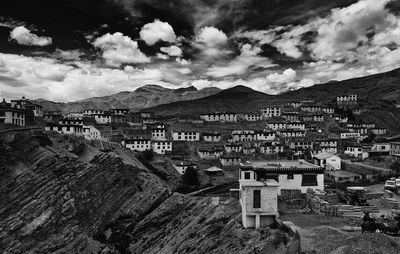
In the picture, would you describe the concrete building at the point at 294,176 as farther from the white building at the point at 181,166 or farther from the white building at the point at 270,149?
the white building at the point at 270,149

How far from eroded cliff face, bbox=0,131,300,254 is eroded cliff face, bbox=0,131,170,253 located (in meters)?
0.11

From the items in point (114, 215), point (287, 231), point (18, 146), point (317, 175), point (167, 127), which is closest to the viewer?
point (287, 231)

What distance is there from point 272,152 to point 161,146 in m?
24.3

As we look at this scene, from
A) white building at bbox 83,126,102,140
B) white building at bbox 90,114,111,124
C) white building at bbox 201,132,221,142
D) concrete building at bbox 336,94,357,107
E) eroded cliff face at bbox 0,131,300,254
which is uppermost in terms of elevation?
concrete building at bbox 336,94,357,107

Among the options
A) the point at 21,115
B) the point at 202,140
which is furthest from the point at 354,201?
the point at 21,115

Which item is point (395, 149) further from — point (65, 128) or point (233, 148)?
point (65, 128)

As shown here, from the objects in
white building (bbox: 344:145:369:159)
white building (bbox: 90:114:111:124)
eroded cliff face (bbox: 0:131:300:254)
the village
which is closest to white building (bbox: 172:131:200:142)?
the village

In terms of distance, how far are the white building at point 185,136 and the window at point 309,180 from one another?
5295 centimetres

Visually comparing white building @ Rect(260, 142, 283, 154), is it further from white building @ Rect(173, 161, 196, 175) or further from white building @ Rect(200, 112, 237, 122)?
white building @ Rect(200, 112, 237, 122)

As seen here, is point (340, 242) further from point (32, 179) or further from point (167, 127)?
point (167, 127)

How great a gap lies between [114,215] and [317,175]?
25.9 metres

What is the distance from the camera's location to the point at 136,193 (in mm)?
46438

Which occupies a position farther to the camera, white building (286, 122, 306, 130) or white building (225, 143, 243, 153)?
white building (286, 122, 306, 130)

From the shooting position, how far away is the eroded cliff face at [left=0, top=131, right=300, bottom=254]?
31627 millimetres
